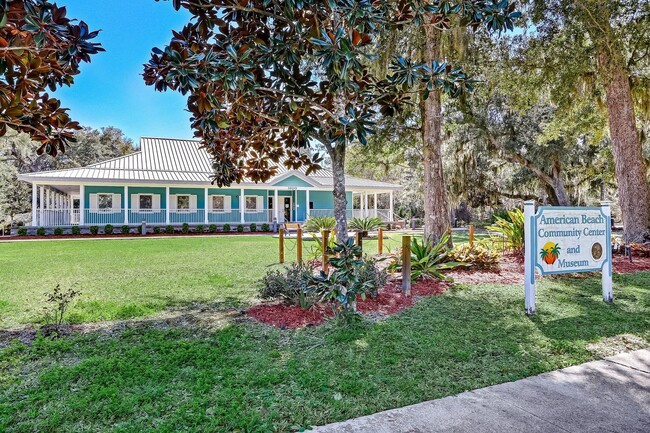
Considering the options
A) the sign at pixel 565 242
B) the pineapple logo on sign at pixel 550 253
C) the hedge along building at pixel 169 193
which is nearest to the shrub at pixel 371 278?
the sign at pixel 565 242

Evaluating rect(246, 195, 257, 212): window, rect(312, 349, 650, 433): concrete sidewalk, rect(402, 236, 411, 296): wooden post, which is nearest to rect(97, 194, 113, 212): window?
rect(246, 195, 257, 212): window

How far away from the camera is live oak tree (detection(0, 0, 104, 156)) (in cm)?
244

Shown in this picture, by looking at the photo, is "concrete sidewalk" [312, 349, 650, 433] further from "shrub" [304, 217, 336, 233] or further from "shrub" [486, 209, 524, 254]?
"shrub" [304, 217, 336, 233]

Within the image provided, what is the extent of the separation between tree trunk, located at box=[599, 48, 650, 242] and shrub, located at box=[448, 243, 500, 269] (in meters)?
5.10

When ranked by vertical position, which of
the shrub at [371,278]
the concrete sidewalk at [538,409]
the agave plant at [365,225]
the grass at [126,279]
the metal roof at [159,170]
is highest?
the metal roof at [159,170]

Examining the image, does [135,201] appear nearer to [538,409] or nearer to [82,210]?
[82,210]

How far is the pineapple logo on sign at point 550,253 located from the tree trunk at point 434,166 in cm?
331

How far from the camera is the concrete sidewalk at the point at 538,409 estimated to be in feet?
7.79

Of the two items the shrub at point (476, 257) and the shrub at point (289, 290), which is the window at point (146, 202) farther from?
the shrub at point (289, 290)

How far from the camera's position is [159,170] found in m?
23.7

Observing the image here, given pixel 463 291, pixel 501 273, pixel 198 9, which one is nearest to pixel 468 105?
pixel 501 273

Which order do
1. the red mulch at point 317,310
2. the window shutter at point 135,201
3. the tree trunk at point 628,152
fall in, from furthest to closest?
the window shutter at point 135,201 → the tree trunk at point 628,152 → the red mulch at point 317,310

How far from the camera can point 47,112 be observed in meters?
3.16

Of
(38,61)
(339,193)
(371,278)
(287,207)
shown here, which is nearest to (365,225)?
(287,207)
